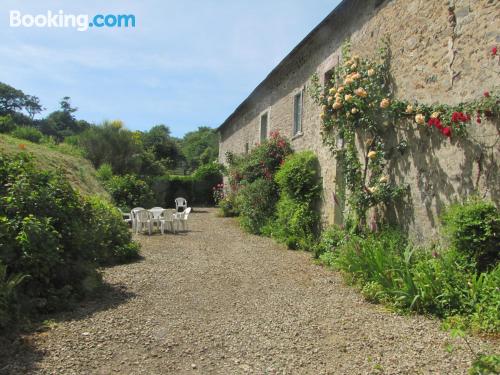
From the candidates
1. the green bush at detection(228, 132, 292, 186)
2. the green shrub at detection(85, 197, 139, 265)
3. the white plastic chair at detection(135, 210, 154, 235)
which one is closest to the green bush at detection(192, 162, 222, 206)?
the green bush at detection(228, 132, 292, 186)

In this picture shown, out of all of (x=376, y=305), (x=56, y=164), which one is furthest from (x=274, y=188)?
(x=376, y=305)

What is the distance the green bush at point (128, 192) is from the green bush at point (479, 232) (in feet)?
34.8

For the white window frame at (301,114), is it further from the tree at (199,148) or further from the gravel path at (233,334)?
the tree at (199,148)

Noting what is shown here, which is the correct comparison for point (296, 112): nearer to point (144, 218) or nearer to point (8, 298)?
point (144, 218)

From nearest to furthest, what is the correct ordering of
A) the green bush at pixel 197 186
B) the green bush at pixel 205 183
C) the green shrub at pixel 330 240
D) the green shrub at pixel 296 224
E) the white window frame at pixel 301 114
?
the green shrub at pixel 330 240
the green shrub at pixel 296 224
the white window frame at pixel 301 114
the green bush at pixel 197 186
the green bush at pixel 205 183

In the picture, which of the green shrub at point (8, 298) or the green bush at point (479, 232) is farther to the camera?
the green bush at point (479, 232)

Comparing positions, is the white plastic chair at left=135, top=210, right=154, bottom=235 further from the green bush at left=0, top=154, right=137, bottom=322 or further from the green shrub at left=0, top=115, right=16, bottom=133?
the green shrub at left=0, top=115, right=16, bottom=133

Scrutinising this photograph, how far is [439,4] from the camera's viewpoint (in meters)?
5.44

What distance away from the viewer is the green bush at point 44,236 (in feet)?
13.3

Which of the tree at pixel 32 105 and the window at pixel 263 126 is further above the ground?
the tree at pixel 32 105

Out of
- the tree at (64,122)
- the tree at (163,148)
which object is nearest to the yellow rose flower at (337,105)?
the tree at (163,148)

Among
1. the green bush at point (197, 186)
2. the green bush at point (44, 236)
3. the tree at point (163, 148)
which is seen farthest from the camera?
the tree at point (163, 148)

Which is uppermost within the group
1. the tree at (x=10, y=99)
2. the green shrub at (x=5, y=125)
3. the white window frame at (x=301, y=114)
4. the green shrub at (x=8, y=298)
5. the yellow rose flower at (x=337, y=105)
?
the tree at (x=10, y=99)

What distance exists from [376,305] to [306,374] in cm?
192
